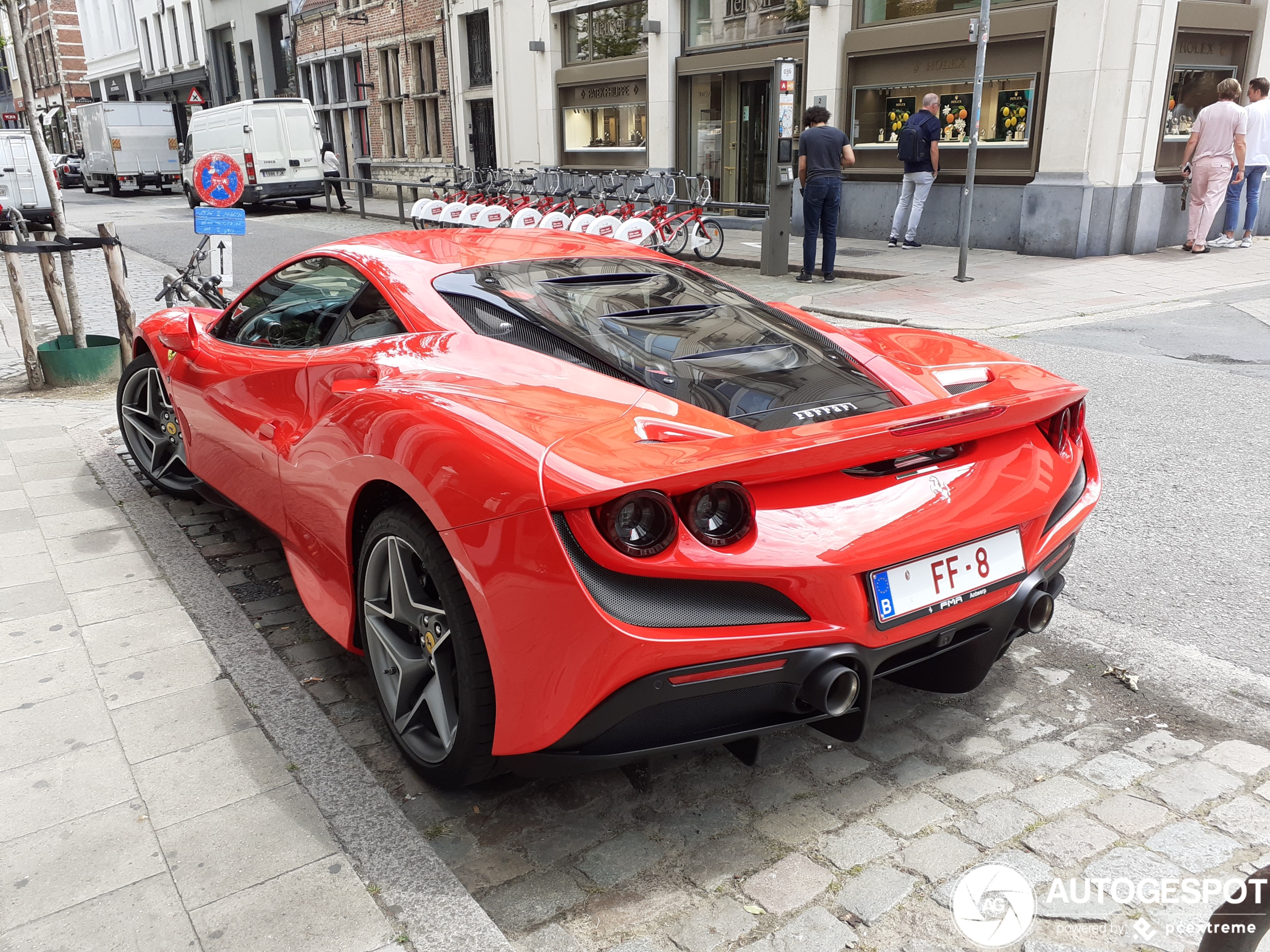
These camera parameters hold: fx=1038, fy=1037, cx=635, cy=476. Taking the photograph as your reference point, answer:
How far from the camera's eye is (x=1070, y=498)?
2875 mm

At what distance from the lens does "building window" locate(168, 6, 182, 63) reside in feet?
147

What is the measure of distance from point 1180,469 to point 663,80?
16.0 metres

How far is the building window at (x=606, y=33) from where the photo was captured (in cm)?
2022

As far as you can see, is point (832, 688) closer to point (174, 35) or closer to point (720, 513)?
point (720, 513)

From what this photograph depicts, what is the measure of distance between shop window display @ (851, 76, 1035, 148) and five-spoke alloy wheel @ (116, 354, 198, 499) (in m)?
A: 11.2

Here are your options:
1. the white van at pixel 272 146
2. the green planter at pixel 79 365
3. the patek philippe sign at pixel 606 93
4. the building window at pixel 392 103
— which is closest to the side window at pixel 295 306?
the green planter at pixel 79 365

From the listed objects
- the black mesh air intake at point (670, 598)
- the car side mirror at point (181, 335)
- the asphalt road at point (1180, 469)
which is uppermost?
the car side mirror at point (181, 335)

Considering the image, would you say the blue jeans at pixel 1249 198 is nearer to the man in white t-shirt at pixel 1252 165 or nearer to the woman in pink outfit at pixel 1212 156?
the man in white t-shirt at pixel 1252 165

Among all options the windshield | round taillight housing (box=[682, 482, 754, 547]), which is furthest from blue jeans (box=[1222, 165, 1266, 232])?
round taillight housing (box=[682, 482, 754, 547])

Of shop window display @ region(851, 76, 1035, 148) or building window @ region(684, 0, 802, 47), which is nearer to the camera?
shop window display @ region(851, 76, 1035, 148)

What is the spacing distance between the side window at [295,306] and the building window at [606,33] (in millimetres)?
17559

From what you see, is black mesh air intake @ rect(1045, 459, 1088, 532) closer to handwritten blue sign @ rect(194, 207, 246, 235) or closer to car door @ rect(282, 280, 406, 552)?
car door @ rect(282, 280, 406, 552)

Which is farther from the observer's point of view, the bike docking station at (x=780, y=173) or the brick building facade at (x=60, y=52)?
the brick building facade at (x=60, y=52)

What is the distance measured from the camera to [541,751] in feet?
7.49
